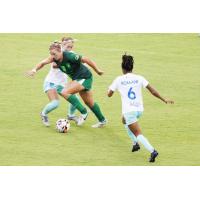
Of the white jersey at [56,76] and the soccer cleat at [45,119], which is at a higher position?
the white jersey at [56,76]

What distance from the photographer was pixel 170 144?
1384 centimetres

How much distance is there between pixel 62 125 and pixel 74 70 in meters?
1.17

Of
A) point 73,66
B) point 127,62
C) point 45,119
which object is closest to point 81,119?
point 45,119

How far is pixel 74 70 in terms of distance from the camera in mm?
14609

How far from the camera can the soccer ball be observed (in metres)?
14.5

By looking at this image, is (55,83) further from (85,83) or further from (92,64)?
(92,64)

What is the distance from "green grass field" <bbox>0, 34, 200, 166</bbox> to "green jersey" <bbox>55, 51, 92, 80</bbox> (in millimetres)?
1187

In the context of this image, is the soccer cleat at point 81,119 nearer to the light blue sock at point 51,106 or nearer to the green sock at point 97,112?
the green sock at point 97,112

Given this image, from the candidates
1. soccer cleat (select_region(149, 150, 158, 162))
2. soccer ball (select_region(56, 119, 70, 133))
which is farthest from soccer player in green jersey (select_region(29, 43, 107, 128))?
soccer cleat (select_region(149, 150, 158, 162))

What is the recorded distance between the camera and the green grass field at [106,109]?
13.1 meters

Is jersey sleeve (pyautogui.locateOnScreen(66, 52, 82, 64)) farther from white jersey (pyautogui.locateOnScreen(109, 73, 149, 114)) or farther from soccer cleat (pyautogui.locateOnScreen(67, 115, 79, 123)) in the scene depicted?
white jersey (pyautogui.locateOnScreen(109, 73, 149, 114))

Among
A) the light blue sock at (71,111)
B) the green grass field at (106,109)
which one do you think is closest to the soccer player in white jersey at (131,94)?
the green grass field at (106,109)

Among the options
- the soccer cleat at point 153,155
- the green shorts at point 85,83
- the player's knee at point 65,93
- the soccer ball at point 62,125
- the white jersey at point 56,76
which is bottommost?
the soccer cleat at point 153,155

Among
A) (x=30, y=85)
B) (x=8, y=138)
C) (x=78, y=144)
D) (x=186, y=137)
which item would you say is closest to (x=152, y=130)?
(x=186, y=137)
